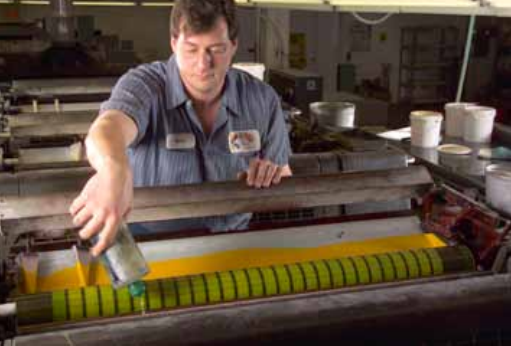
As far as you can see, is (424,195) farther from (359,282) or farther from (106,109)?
(106,109)

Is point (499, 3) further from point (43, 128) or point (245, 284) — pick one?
point (43, 128)

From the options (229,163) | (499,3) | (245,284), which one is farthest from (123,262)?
(499,3)

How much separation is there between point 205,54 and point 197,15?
8cm

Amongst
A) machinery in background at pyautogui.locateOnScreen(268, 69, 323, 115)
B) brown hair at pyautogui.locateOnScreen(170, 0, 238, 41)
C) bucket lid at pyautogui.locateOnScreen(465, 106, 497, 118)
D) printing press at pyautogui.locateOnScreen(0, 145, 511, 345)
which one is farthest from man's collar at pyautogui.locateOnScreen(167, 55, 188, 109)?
machinery in background at pyautogui.locateOnScreen(268, 69, 323, 115)

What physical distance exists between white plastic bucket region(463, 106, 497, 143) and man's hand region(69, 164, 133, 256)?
6.32 feet

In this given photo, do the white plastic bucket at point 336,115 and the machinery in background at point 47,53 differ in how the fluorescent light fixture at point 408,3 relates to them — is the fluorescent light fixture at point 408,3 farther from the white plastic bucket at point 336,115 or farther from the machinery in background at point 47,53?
the machinery in background at point 47,53

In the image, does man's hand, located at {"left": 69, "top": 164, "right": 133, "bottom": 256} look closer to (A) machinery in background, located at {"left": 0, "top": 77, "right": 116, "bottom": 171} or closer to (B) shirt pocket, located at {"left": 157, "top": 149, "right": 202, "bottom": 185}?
(B) shirt pocket, located at {"left": 157, "top": 149, "right": 202, "bottom": 185}

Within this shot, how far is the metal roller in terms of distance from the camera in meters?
0.92

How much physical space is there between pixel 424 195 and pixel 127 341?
2.48 ft

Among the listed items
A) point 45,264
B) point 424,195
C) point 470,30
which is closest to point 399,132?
point 470,30

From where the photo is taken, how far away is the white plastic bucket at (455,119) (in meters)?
2.58

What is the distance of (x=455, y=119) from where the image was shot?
8.59 feet

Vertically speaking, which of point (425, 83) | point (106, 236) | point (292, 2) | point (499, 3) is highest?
point (292, 2)

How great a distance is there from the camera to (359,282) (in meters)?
1.03
